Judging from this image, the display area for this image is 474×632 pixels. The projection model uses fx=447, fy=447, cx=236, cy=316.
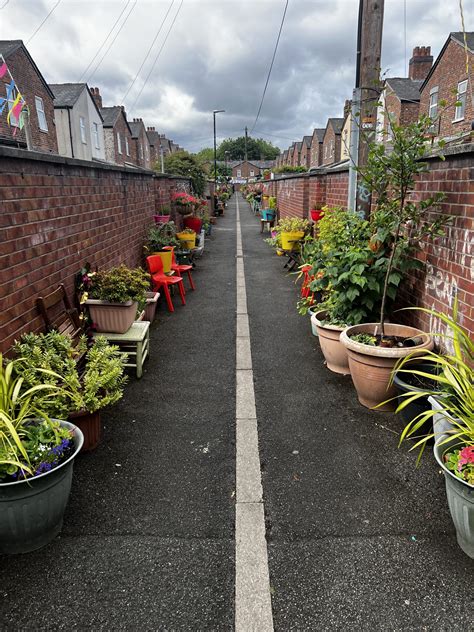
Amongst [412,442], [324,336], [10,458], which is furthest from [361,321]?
[10,458]

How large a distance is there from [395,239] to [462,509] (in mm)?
2321

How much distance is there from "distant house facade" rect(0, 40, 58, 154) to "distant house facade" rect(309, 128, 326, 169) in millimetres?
27448

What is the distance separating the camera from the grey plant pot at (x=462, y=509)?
83.9 inches

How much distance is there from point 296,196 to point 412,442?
32.7 feet

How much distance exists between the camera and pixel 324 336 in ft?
15.1

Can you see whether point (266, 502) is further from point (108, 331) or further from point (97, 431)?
point (108, 331)

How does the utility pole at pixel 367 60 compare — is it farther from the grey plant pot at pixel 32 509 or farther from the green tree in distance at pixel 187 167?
the green tree in distance at pixel 187 167

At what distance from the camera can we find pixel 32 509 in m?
2.22

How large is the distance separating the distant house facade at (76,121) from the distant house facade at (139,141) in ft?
32.1

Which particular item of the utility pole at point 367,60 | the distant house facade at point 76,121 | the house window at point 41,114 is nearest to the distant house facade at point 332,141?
the distant house facade at point 76,121

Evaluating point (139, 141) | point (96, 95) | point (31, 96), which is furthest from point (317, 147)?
point (31, 96)

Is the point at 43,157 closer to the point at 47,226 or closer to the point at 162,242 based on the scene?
the point at 47,226

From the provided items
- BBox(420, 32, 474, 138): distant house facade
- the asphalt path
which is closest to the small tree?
the asphalt path

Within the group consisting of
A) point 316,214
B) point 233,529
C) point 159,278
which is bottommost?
point 233,529
